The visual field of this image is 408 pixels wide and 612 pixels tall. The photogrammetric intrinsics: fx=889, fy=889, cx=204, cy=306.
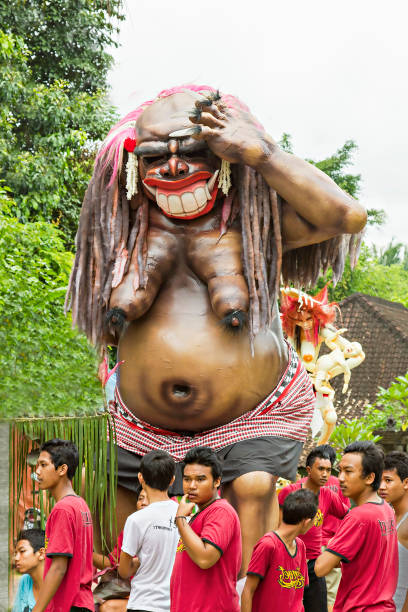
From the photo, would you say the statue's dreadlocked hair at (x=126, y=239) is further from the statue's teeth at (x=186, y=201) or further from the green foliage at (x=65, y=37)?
the green foliage at (x=65, y=37)

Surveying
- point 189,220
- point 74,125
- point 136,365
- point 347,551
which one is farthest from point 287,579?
point 74,125

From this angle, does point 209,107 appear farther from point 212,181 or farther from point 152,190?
point 152,190

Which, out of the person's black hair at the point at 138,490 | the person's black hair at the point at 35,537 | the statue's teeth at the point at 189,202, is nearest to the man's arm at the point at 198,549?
the person's black hair at the point at 35,537

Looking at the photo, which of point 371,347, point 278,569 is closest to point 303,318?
point 278,569

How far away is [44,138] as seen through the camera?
10.1 metres

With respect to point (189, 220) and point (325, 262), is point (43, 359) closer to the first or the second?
point (189, 220)

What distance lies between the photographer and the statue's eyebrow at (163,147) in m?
3.64

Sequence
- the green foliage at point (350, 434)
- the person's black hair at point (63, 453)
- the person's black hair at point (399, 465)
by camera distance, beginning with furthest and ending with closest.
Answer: the green foliage at point (350, 434), the person's black hair at point (399, 465), the person's black hair at point (63, 453)

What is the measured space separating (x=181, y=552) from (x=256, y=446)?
847 millimetres

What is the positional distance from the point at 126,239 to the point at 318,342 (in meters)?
3.03

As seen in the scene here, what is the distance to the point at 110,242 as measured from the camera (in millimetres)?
3852

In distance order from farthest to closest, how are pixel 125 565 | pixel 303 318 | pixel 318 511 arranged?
1. pixel 303 318
2. pixel 318 511
3. pixel 125 565

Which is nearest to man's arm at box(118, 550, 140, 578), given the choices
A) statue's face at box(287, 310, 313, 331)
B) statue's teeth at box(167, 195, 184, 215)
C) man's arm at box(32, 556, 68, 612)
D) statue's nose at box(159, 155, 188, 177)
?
man's arm at box(32, 556, 68, 612)

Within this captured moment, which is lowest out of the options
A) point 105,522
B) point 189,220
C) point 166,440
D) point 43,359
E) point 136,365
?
point 105,522
